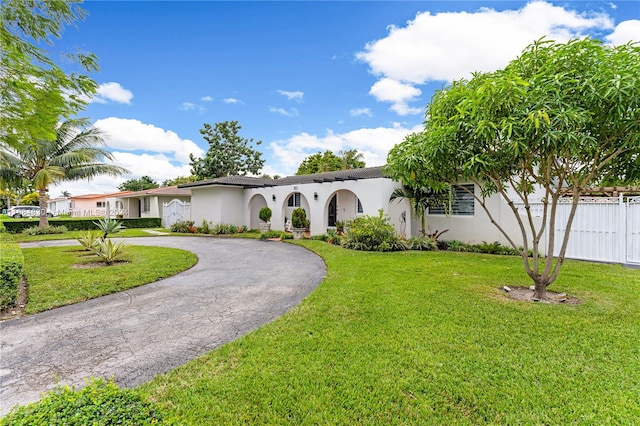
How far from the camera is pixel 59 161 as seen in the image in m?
20.7

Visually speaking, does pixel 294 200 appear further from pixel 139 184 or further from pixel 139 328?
pixel 139 184

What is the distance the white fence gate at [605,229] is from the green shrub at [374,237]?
5.72 metres

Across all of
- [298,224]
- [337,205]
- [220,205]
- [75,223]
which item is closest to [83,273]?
[298,224]

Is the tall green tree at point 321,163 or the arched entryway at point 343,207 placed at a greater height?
the tall green tree at point 321,163

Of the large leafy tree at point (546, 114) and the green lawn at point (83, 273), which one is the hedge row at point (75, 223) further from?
the large leafy tree at point (546, 114)

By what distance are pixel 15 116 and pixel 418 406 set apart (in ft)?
28.4

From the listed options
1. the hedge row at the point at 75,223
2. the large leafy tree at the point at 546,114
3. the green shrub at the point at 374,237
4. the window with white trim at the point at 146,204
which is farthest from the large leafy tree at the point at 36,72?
the window with white trim at the point at 146,204

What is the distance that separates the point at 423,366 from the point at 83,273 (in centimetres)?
926

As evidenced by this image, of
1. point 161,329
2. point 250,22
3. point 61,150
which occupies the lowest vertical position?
point 161,329

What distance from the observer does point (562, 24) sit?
7953 millimetres

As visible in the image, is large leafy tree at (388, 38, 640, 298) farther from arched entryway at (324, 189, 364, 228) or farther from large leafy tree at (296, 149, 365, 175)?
large leafy tree at (296, 149, 365, 175)

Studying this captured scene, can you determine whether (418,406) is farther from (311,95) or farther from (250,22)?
(311,95)

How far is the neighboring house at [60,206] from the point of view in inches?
2138

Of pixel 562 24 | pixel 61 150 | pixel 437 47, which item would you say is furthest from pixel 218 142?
pixel 562 24
